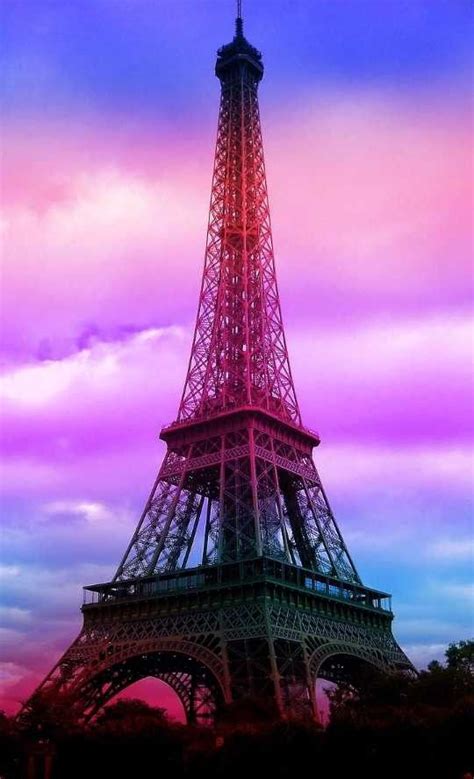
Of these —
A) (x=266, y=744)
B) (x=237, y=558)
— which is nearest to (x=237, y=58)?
(x=237, y=558)

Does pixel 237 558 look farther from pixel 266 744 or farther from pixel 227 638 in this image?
pixel 266 744

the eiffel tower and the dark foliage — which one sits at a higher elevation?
the eiffel tower

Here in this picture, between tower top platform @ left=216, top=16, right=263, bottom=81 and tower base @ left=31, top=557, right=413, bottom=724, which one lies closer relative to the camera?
tower base @ left=31, top=557, right=413, bottom=724

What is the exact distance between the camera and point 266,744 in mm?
37906

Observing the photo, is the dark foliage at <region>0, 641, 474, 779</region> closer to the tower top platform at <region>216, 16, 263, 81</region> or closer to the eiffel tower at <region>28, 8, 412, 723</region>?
the eiffel tower at <region>28, 8, 412, 723</region>

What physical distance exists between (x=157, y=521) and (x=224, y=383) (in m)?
12.4

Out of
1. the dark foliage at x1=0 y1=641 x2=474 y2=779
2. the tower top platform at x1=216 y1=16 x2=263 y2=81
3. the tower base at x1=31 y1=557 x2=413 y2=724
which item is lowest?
the dark foliage at x1=0 y1=641 x2=474 y2=779

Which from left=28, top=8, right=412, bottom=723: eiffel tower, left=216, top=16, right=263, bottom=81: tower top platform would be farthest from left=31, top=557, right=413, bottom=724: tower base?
left=216, top=16, right=263, bottom=81: tower top platform

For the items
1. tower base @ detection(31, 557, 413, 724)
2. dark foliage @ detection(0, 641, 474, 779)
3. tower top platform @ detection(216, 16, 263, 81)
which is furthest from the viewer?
tower top platform @ detection(216, 16, 263, 81)

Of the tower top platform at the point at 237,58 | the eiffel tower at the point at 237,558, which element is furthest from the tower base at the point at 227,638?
the tower top platform at the point at 237,58

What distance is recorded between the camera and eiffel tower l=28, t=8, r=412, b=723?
55125 mm

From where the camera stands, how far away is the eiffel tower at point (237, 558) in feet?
181

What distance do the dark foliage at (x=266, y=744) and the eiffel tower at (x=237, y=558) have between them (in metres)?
4.69

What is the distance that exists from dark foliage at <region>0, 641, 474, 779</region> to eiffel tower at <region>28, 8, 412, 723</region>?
4689mm
